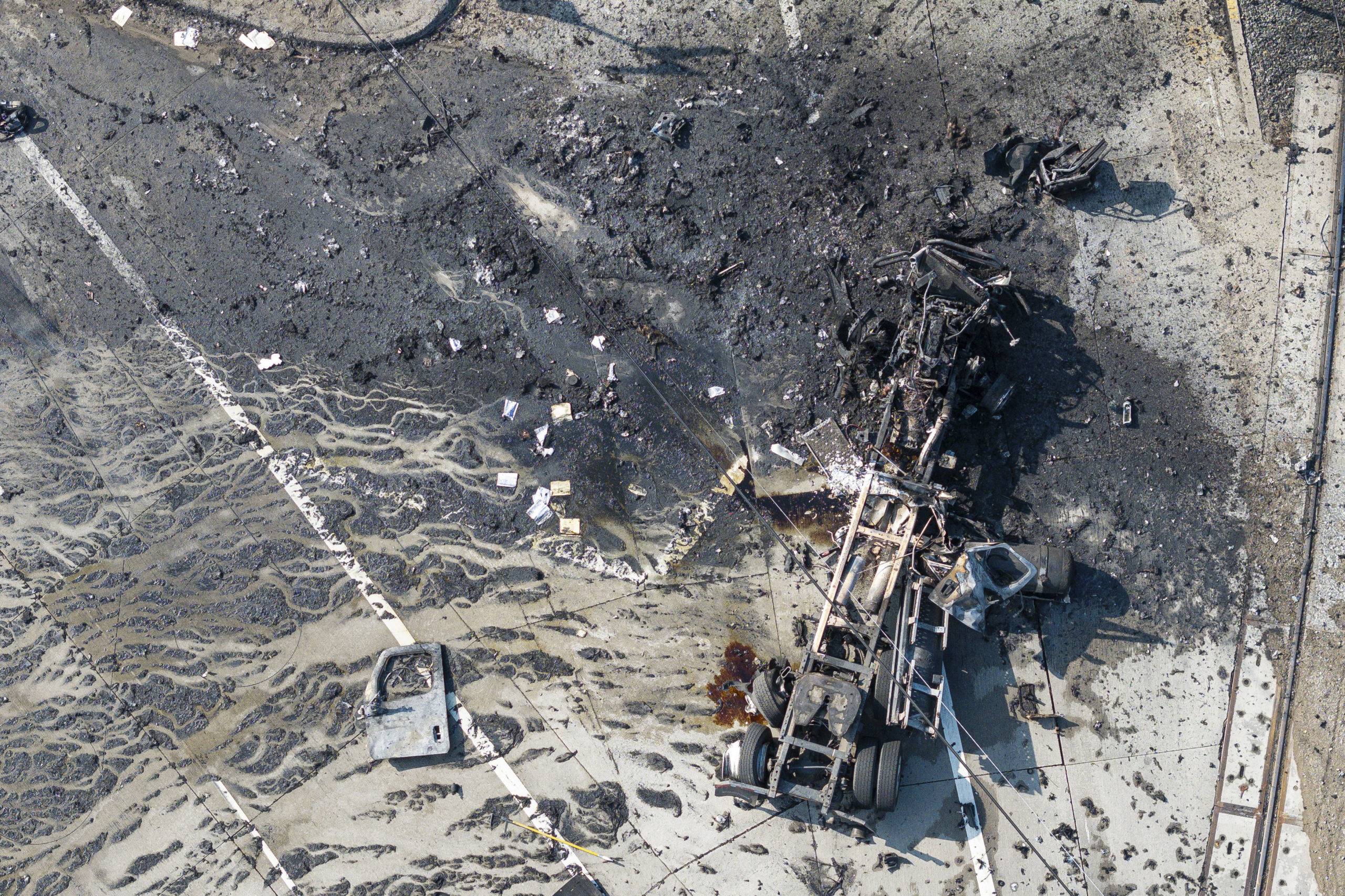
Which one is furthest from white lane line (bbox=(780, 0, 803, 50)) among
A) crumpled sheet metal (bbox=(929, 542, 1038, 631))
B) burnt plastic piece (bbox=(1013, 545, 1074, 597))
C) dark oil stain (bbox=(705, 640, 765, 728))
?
dark oil stain (bbox=(705, 640, 765, 728))

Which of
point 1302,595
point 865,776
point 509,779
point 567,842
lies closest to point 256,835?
point 509,779

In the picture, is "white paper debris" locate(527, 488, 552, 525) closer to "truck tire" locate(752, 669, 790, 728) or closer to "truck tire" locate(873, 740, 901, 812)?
"truck tire" locate(752, 669, 790, 728)

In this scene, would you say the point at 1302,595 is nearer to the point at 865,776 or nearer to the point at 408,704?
the point at 865,776

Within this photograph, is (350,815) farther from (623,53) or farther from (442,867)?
(623,53)

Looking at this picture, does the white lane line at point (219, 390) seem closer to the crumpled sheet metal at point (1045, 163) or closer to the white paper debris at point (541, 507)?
the white paper debris at point (541, 507)

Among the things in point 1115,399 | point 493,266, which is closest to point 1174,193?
point 1115,399

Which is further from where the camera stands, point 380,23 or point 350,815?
point 380,23
